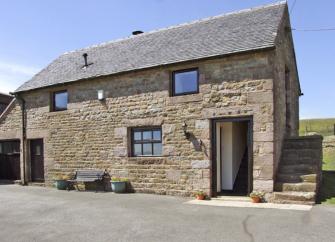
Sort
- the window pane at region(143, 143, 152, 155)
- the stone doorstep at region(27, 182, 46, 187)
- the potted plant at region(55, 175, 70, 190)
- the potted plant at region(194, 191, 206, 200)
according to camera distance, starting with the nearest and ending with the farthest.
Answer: the potted plant at region(194, 191, 206, 200) < the window pane at region(143, 143, 152, 155) < the potted plant at region(55, 175, 70, 190) < the stone doorstep at region(27, 182, 46, 187)

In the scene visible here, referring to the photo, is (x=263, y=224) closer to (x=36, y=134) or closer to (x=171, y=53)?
(x=171, y=53)

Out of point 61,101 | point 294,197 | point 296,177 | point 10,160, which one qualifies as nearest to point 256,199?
point 294,197

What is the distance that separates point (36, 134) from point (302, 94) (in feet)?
45.5

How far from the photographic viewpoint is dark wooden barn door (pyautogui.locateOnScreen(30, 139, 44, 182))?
50.4ft

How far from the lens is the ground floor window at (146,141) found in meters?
→ 11.7

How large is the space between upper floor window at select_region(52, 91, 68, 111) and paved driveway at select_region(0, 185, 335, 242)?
5.06 m

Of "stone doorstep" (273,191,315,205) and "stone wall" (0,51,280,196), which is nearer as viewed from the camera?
"stone doorstep" (273,191,315,205)

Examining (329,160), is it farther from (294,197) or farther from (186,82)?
(186,82)

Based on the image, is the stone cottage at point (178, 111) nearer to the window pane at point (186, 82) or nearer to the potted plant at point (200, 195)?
the window pane at point (186, 82)

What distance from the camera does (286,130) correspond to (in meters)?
13.0

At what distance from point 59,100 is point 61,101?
0.51 ft

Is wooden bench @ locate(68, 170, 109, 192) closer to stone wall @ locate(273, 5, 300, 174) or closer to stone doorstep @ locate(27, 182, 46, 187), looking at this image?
stone doorstep @ locate(27, 182, 46, 187)

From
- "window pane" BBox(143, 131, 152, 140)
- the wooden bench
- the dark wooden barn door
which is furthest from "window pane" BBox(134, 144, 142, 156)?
the dark wooden barn door

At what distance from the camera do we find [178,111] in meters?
11.1
